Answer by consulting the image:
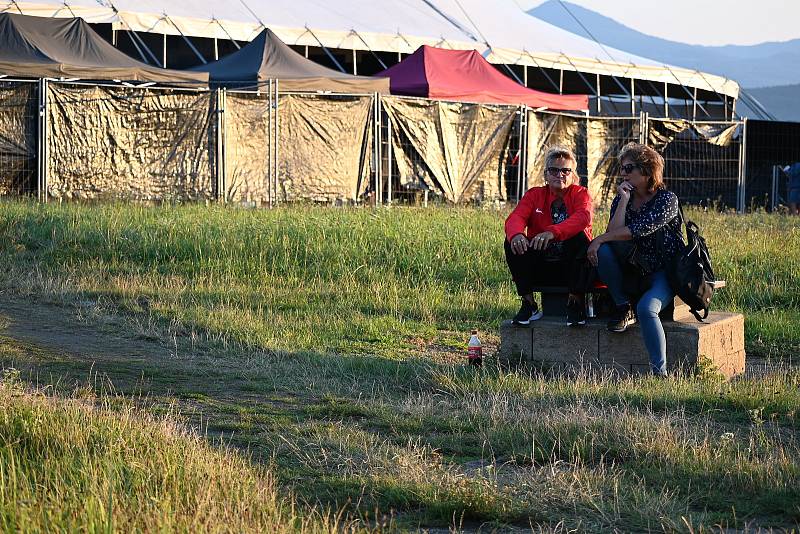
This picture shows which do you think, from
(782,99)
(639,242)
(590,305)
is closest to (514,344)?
(590,305)

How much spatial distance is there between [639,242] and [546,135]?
12911 mm

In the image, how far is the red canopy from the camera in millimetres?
22828

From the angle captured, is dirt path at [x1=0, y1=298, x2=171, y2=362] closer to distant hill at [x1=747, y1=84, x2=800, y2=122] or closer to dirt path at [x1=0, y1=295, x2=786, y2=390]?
dirt path at [x1=0, y1=295, x2=786, y2=390]

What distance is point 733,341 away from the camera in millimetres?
8047

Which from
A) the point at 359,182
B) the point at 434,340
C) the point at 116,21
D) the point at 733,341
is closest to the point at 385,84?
the point at 359,182

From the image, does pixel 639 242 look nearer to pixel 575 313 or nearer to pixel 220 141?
pixel 575 313

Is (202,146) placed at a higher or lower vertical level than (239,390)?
higher

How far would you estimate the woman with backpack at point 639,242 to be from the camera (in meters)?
7.60

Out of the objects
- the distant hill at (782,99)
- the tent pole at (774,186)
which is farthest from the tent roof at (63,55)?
the distant hill at (782,99)

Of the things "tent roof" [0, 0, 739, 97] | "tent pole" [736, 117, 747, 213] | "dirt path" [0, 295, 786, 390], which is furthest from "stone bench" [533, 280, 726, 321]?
"tent roof" [0, 0, 739, 97]

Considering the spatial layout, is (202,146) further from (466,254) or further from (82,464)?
(82,464)

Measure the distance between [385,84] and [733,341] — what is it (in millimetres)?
13572

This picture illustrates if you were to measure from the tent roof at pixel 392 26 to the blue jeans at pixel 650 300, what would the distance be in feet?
62.2

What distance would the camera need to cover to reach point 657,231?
761 centimetres
